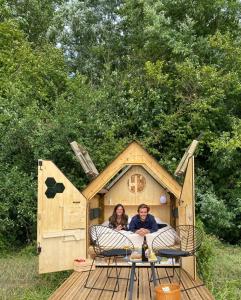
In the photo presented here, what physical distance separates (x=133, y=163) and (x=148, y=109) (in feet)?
16.0

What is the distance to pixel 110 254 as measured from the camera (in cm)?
623

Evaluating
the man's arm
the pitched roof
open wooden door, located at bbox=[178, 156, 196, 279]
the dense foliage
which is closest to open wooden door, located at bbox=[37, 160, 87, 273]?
the pitched roof

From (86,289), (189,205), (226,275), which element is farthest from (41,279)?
(226,275)

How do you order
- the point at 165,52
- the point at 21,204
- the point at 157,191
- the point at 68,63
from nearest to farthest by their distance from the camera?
1. the point at 157,191
2. the point at 21,204
3. the point at 165,52
4. the point at 68,63

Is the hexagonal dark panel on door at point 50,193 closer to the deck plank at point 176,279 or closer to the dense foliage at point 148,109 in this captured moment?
the deck plank at point 176,279

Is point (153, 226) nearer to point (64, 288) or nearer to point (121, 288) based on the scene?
point (121, 288)

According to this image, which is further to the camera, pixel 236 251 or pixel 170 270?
pixel 236 251

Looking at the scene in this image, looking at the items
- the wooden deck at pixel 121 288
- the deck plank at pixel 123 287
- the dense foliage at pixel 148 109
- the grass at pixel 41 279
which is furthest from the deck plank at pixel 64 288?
the dense foliage at pixel 148 109

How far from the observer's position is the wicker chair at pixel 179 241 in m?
6.13

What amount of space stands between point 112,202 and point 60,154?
8.18 feet

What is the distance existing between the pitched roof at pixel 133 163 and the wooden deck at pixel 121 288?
149 cm

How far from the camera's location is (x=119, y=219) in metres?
8.98

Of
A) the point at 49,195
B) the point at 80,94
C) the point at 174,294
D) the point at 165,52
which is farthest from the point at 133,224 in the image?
the point at 165,52

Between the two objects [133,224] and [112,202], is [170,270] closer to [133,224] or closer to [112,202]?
[133,224]
